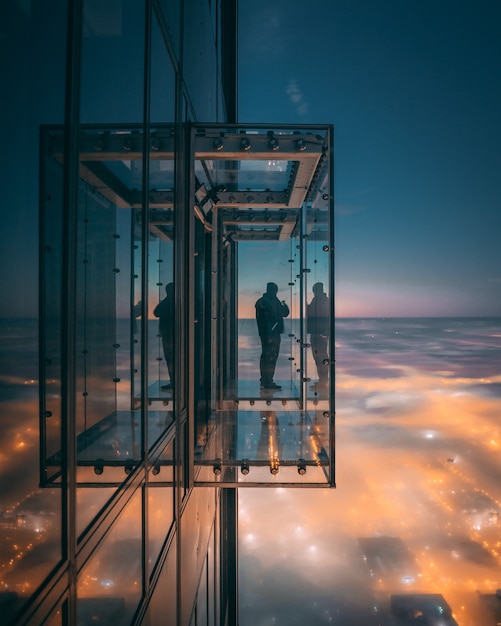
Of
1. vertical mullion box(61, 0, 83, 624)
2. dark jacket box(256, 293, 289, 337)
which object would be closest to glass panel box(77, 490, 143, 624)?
vertical mullion box(61, 0, 83, 624)

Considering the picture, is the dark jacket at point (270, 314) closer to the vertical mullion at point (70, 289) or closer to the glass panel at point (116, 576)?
the glass panel at point (116, 576)

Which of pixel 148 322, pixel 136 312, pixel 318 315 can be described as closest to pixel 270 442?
pixel 318 315

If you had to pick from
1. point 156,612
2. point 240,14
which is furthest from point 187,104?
point 240,14

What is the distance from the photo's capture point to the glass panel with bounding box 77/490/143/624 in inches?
70.2

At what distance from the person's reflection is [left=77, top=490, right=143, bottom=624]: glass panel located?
2.15 metres

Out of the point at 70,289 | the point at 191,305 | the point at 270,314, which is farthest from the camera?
the point at 270,314

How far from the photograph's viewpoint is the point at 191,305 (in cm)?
453

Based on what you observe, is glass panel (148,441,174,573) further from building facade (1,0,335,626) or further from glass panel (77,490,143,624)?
glass panel (77,490,143,624)

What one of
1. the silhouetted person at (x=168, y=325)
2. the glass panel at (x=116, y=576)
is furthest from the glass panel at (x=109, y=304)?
the glass panel at (x=116, y=576)

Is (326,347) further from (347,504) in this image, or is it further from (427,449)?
(427,449)

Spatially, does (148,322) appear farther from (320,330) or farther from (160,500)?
(320,330)

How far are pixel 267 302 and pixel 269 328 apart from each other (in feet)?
1.66

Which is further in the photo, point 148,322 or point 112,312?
point 148,322

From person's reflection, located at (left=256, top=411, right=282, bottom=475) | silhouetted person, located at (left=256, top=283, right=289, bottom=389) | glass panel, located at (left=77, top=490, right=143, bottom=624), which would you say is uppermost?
silhouetted person, located at (left=256, top=283, right=289, bottom=389)
